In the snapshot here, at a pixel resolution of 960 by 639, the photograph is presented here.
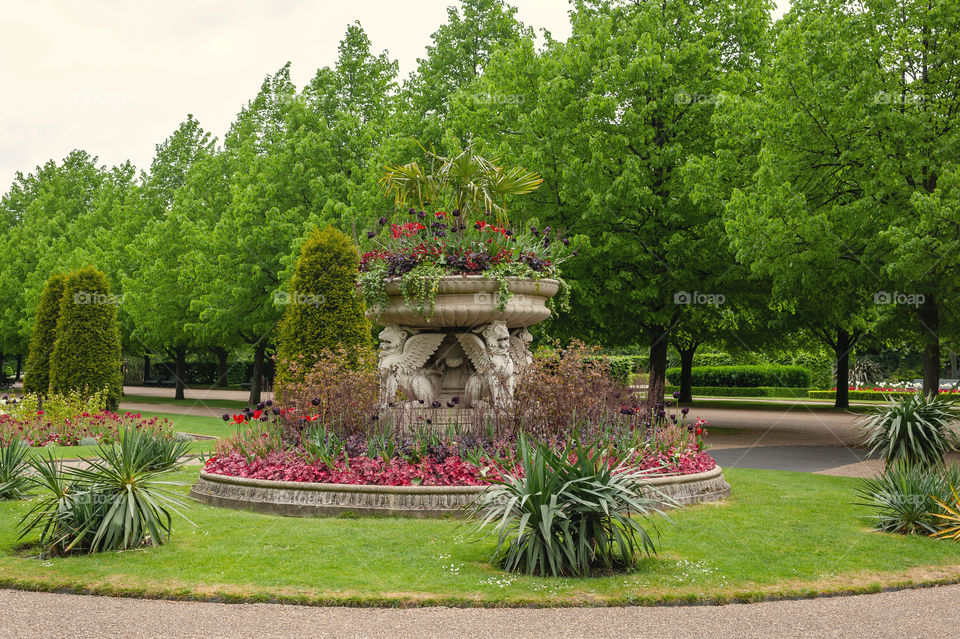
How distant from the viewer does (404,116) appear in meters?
24.2

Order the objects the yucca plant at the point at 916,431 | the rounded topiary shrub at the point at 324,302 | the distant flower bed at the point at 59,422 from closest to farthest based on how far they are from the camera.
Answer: the yucca plant at the point at 916,431
the distant flower bed at the point at 59,422
the rounded topiary shrub at the point at 324,302

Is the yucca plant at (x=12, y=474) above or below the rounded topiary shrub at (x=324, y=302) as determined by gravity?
below

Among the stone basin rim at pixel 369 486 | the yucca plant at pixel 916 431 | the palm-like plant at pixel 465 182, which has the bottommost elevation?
the stone basin rim at pixel 369 486

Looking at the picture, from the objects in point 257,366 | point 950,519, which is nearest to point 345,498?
point 950,519

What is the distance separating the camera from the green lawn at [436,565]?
536 centimetres

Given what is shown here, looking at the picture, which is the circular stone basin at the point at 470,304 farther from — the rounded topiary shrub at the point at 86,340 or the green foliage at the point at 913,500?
the rounded topiary shrub at the point at 86,340

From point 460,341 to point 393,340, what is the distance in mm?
952

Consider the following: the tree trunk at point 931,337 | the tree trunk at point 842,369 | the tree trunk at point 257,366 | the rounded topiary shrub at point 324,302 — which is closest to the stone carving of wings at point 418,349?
the rounded topiary shrub at point 324,302

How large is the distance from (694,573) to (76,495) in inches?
200

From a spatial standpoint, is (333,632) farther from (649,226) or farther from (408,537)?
(649,226)

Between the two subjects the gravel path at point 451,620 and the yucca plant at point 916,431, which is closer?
the gravel path at point 451,620

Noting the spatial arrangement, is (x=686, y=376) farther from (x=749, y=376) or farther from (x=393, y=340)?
(x=393, y=340)

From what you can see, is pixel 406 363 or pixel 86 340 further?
pixel 86 340

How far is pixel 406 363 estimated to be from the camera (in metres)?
10.7
